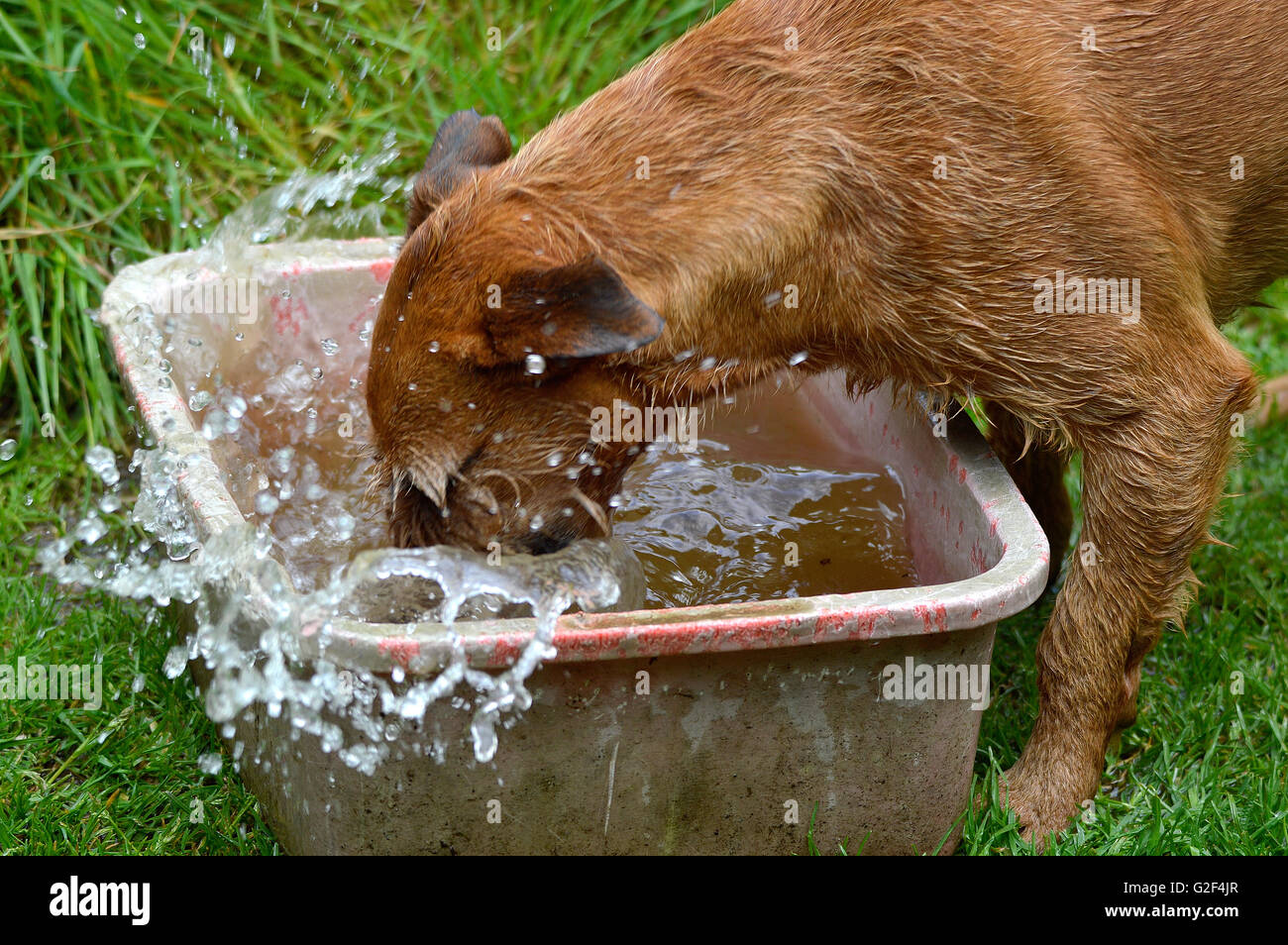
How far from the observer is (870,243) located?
3543 mm

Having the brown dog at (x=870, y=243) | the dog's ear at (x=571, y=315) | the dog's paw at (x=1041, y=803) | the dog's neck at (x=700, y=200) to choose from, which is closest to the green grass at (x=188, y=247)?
the dog's paw at (x=1041, y=803)

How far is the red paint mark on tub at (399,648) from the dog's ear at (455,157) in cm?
133

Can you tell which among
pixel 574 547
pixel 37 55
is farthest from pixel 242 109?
pixel 574 547

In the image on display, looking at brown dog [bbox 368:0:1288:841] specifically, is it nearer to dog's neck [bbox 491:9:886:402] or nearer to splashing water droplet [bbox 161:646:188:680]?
dog's neck [bbox 491:9:886:402]

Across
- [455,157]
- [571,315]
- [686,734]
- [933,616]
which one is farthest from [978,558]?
[455,157]

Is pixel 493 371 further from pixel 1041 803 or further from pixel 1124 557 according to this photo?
pixel 1041 803

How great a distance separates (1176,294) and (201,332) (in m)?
3.02

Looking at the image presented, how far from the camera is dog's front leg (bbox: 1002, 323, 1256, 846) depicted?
3672 millimetres

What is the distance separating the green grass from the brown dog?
0.88 meters

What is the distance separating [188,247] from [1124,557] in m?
4.06

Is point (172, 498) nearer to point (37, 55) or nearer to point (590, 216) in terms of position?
point (590, 216)

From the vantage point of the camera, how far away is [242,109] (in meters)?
6.21

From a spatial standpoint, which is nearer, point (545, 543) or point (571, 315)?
point (571, 315)

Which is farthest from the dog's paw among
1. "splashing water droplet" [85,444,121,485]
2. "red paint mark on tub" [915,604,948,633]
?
"splashing water droplet" [85,444,121,485]
